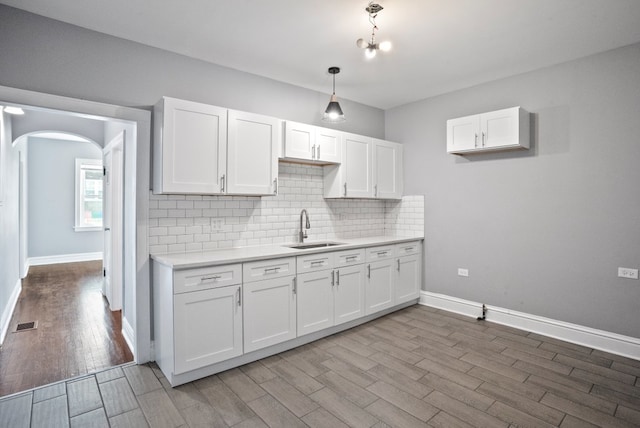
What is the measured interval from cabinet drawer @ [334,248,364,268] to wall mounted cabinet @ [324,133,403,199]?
2.45ft

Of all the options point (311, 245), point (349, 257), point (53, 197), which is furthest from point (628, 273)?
point (53, 197)

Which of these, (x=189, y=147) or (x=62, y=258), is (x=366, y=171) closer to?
(x=189, y=147)

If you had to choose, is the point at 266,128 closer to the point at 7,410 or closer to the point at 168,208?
the point at 168,208

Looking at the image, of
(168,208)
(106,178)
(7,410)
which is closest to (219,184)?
(168,208)

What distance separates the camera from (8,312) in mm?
4078

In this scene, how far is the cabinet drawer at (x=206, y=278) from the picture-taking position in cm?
260

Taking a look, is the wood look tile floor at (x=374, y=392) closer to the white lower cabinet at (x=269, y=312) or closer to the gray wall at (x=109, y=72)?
the white lower cabinet at (x=269, y=312)

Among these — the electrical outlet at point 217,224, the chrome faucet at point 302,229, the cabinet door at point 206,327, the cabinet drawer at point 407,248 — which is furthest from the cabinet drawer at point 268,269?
the cabinet drawer at point 407,248

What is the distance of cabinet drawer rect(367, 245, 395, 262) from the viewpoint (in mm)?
3983

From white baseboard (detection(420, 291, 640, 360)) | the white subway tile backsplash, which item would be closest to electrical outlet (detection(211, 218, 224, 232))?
the white subway tile backsplash

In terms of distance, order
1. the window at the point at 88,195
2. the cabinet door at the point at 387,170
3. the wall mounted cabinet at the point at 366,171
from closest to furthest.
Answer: the wall mounted cabinet at the point at 366,171, the cabinet door at the point at 387,170, the window at the point at 88,195

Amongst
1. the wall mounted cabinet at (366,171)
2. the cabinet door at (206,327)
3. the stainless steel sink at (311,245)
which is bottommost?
the cabinet door at (206,327)

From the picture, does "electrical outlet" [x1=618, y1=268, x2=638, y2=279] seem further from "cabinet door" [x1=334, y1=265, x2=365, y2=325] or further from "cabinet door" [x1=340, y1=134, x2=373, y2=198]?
"cabinet door" [x1=340, y1=134, x2=373, y2=198]

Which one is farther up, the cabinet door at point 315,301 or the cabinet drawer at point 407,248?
the cabinet drawer at point 407,248
